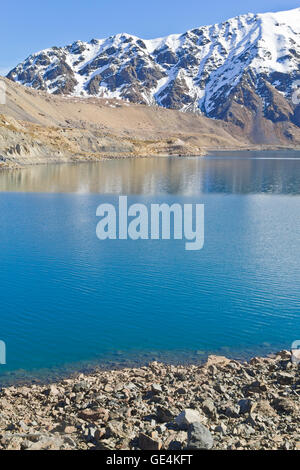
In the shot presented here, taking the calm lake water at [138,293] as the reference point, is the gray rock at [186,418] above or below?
below

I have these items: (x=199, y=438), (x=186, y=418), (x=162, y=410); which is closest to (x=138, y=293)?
(x=162, y=410)

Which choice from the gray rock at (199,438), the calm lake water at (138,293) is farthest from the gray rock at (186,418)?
the calm lake water at (138,293)

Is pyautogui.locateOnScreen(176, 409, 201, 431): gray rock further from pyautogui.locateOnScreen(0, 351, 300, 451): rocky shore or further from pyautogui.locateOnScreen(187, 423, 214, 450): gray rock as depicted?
pyautogui.locateOnScreen(187, 423, 214, 450): gray rock

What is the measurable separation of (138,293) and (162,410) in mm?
12745

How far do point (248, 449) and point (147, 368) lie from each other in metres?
6.28

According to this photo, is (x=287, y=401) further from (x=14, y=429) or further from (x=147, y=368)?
(x=14, y=429)

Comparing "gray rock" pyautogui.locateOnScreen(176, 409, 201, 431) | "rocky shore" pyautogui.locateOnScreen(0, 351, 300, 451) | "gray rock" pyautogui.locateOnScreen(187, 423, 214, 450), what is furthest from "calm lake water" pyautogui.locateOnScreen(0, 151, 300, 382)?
"gray rock" pyautogui.locateOnScreen(187, 423, 214, 450)

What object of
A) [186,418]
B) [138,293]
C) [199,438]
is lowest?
[199,438]

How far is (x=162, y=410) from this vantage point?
43.9ft

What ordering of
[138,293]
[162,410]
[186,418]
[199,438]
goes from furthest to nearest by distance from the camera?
[138,293]
[162,410]
[186,418]
[199,438]

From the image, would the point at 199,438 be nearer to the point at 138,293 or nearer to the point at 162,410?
the point at 162,410

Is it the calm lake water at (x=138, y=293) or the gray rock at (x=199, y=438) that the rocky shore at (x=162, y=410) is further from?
the calm lake water at (x=138, y=293)

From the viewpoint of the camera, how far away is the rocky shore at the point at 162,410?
12.0m

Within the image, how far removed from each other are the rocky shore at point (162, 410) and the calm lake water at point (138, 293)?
92.8 inches
